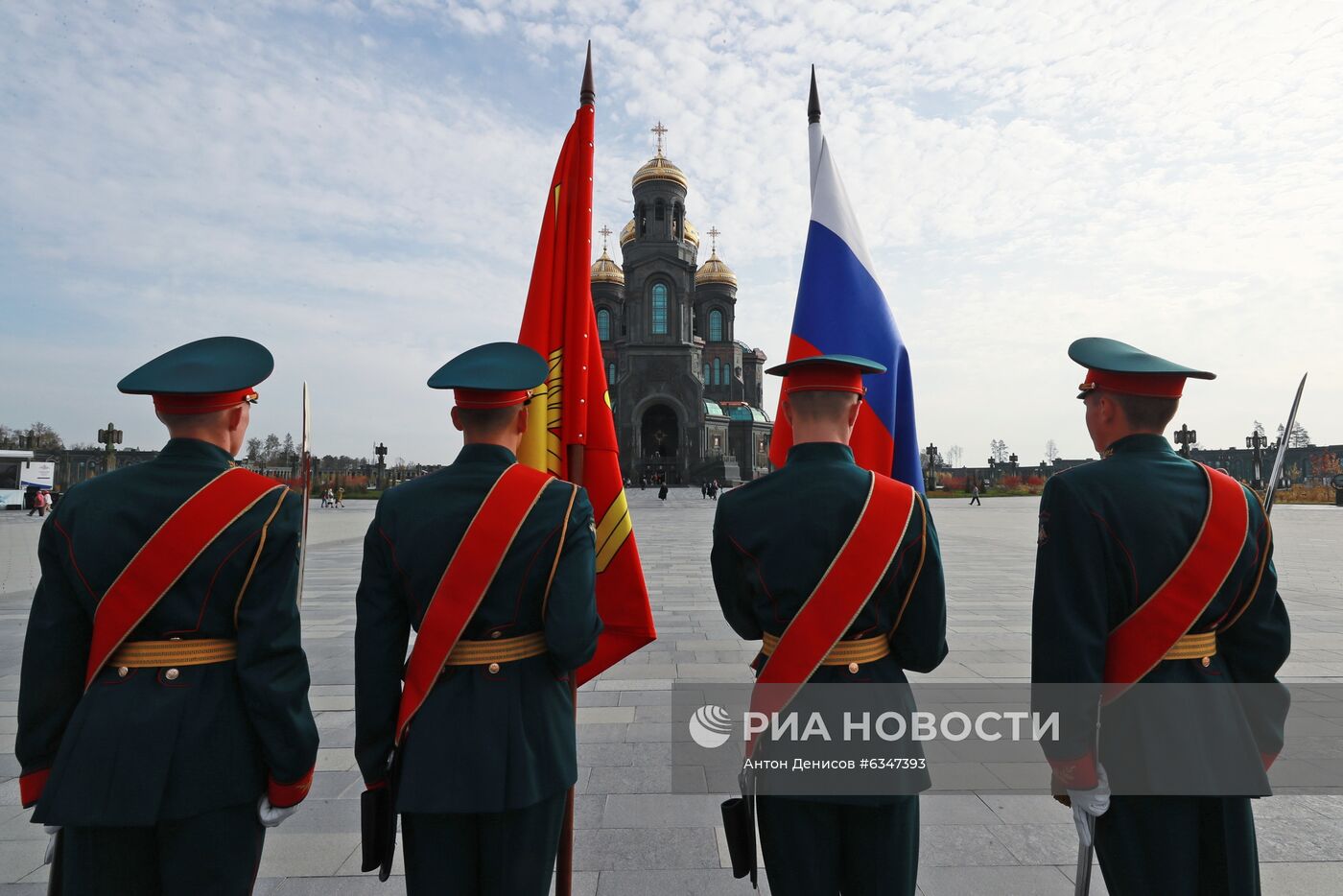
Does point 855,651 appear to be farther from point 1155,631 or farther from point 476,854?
point 476,854

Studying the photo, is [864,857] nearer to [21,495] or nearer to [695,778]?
[695,778]

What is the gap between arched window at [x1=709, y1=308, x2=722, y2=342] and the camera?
2539 inches

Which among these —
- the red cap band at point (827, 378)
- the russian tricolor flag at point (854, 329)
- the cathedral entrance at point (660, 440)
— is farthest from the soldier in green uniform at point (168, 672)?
the cathedral entrance at point (660, 440)

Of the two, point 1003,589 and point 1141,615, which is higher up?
point 1141,615

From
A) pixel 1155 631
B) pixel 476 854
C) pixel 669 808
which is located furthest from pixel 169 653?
pixel 1155 631

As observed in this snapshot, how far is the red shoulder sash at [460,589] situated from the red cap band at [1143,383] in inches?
73.3

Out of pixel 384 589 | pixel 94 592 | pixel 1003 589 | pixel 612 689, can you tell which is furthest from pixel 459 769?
pixel 1003 589

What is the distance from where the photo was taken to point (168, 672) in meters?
2.13

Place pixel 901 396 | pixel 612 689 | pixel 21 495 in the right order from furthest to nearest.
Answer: pixel 21 495
pixel 612 689
pixel 901 396

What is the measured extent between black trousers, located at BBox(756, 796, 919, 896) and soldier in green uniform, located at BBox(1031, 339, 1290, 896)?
0.53m

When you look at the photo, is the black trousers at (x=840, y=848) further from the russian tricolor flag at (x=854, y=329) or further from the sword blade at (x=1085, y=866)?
the russian tricolor flag at (x=854, y=329)

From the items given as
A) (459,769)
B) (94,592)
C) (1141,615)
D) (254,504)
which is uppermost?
(254,504)

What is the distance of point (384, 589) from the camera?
2.30 meters

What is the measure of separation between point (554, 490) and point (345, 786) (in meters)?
2.87
